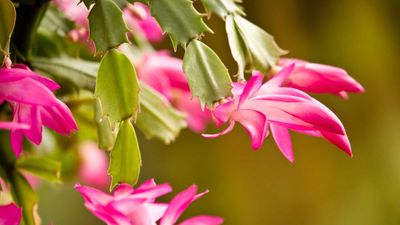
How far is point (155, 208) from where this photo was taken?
55cm

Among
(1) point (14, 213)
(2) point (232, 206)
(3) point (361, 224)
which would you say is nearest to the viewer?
(1) point (14, 213)

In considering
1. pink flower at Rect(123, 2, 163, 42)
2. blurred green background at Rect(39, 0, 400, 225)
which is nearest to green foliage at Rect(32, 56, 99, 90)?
pink flower at Rect(123, 2, 163, 42)

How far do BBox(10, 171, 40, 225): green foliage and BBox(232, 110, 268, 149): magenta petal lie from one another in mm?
237

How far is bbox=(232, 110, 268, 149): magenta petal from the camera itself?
1.68 feet

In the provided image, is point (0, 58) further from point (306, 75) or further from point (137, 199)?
point (306, 75)

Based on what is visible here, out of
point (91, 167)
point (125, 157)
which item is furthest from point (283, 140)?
point (91, 167)

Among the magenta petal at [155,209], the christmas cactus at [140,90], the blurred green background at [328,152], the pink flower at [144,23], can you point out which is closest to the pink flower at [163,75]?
the pink flower at [144,23]

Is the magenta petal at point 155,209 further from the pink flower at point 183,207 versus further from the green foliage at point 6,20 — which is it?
the green foliage at point 6,20

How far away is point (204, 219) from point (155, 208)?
4cm

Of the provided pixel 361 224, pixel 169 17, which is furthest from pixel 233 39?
pixel 361 224

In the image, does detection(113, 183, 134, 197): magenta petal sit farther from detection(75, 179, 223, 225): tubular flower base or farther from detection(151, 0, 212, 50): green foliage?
detection(151, 0, 212, 50): green foliage

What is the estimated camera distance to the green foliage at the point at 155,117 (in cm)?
71

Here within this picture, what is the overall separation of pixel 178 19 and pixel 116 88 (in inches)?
3.0

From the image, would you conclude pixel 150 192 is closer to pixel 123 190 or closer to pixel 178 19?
pixel 123 190
